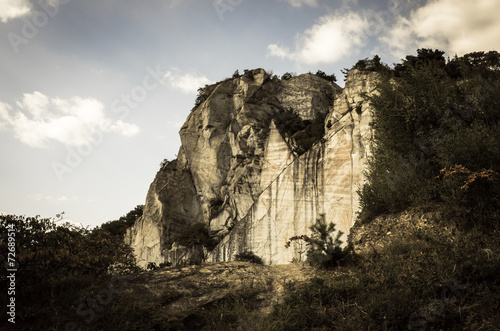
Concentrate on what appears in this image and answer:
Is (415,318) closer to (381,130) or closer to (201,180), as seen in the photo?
(381,130)

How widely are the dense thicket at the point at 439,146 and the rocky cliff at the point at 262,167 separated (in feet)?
16.6

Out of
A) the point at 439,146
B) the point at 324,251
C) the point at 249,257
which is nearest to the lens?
the point at 324,251

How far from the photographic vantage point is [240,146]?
30062 mm

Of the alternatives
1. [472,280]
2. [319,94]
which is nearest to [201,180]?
[319,94]

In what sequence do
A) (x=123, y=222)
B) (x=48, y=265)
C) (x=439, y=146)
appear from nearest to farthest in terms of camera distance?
(x=48, y=265) < (x=439, y=146) < (x=123, y=222)

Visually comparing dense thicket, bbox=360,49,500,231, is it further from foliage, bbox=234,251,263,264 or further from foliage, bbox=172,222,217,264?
foliage, bbox=172,222,217,264

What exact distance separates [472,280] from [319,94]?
90.1 ft

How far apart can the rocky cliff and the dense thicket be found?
5.06m

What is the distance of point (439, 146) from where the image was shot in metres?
9.90

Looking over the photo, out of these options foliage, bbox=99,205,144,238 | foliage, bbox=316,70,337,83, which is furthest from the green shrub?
foliage, bbox=99,205,144,238

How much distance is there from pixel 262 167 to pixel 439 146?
17322 millimetres

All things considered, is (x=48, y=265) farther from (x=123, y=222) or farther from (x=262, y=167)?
(x=123, y=222)

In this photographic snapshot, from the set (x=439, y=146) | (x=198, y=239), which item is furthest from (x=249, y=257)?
(x=439, y=146)

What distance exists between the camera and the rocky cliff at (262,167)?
67.4ft
